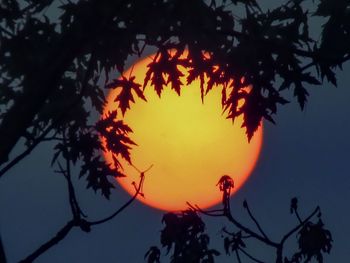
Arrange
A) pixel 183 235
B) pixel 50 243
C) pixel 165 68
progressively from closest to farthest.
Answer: pixel 50 243
pixel 165 68
pixel 183 235

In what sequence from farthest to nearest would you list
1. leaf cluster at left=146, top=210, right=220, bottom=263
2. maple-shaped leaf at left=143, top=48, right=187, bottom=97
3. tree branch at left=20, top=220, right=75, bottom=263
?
leaf cluster at left=146, top=210, right=220, bottom=263, maple-shaped leaf at left=143, top=48, right=187, bottom=97, tree branch at left=20, top=220, right=75, bottom=263

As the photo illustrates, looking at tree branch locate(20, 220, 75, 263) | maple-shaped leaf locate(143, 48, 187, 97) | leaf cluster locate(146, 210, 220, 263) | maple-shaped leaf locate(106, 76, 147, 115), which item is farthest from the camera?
leaf cluster locate(146, 210, 220, 263)

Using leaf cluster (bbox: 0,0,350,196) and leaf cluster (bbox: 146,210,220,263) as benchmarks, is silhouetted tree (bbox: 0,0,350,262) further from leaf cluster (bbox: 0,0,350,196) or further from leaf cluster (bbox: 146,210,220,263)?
leaf cluster (bbox: 146,210,220,263)

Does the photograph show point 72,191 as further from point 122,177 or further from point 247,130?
point 122,177

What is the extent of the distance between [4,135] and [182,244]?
214 inches

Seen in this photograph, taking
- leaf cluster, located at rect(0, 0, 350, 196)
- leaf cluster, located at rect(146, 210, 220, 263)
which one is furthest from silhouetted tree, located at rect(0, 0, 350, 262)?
leaf cluster, located at rect(146, 210, 220, 263)

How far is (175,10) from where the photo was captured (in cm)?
418

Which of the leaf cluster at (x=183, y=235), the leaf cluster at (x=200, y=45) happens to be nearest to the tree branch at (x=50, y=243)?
the leaf cluster at (x=200, y=45)

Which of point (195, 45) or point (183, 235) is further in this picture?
point (183, 235)

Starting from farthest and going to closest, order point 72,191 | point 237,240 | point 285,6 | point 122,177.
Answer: point 237,240, point 122,177, point 285,6, point 72,191

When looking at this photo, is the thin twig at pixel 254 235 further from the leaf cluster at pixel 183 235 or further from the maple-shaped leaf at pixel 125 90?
the leaf cluster at pixel 183 235

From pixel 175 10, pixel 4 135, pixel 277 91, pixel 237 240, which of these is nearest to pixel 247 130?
pixel 277 91

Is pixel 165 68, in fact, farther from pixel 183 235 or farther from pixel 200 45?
pixel 183 235

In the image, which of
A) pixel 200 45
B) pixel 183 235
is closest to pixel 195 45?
pixel 200 45
